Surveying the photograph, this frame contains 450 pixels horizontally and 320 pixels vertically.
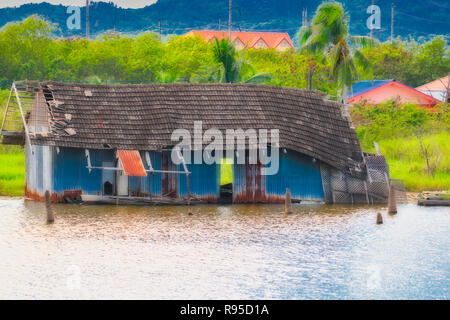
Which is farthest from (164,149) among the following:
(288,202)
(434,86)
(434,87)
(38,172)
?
(434,86)

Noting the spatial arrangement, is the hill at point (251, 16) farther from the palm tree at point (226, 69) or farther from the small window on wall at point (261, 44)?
the palm tree at point (226, 69)

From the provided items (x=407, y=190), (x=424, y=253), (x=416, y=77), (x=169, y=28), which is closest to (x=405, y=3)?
(x=169, y=28)

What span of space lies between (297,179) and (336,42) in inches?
475

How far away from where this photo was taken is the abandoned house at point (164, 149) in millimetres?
32094

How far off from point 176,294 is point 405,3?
7196 inches

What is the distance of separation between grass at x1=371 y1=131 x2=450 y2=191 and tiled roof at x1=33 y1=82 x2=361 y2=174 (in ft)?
14.9

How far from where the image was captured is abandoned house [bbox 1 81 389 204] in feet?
105

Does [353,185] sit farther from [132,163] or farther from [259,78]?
[259,78]

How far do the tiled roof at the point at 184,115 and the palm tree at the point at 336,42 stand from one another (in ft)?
24.5

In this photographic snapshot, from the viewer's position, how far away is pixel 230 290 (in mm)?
20156

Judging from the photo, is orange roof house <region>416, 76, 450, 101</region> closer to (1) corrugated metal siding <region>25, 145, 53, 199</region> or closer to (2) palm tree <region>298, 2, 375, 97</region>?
(2) palm tree <region>298, 2, 375, 97</region>

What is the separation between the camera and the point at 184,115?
108 feet
